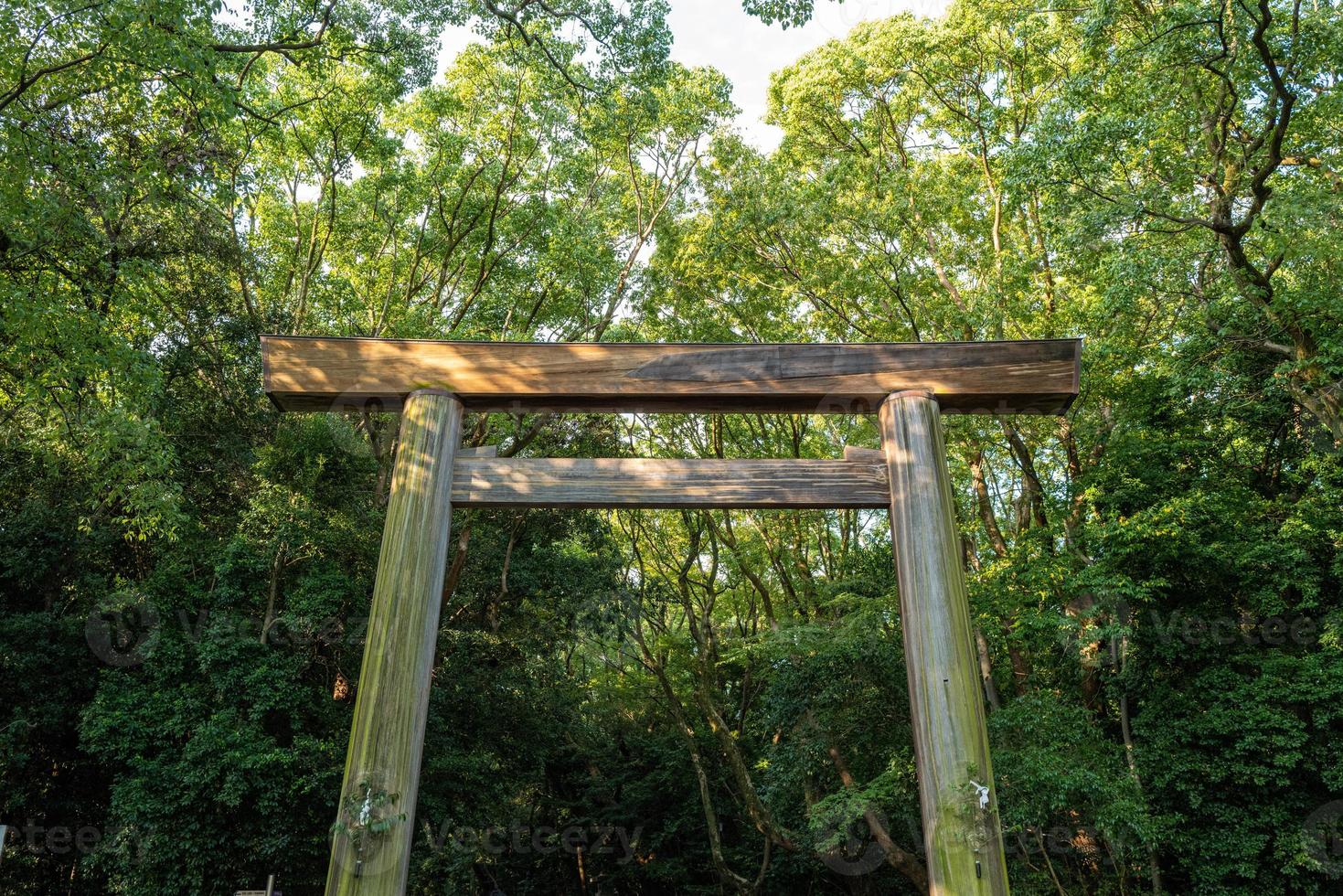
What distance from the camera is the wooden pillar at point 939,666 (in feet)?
9.11

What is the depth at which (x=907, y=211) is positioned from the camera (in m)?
10.6

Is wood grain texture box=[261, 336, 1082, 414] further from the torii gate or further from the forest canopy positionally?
the forest canopy

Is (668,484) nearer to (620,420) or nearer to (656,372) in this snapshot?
(656,372)

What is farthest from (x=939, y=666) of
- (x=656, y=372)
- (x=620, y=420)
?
(x=620, y=420)

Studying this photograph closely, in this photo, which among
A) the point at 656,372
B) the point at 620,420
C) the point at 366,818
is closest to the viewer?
the point at 366,818

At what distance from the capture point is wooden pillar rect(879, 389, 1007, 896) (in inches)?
109

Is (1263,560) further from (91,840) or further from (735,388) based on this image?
(91,840)

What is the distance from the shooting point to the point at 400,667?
2.98m

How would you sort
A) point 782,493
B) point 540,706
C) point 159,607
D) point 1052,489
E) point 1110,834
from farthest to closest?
1. point 540,706
2. point 1052,489
3. point 159,607
4. point 1110,834
5. point 782,493

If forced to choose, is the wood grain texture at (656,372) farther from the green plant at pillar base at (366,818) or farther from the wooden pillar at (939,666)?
the green plant at pillar base at (366,818)

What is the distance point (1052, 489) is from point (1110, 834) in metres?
4.32

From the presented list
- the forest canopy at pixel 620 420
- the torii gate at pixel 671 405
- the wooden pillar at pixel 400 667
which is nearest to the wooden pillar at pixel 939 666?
the torii gate at pixel 671 405

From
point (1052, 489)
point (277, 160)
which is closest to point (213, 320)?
point (277, 160)

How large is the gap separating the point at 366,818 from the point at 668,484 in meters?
1.63
